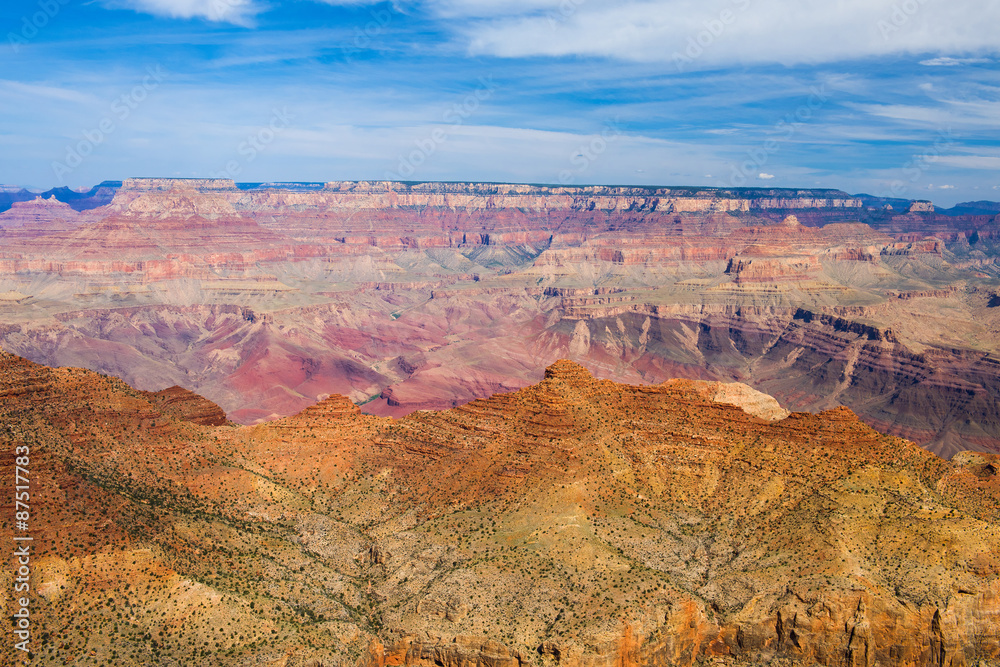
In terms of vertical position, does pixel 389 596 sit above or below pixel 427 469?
below

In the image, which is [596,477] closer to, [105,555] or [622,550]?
[622,550]

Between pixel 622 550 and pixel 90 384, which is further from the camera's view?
pixel 90 384

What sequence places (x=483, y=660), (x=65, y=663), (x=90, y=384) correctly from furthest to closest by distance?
(x=90, y=384) < (x=483, y=660) < (x=65, y=663)

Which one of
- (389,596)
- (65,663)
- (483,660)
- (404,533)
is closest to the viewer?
(65,663)

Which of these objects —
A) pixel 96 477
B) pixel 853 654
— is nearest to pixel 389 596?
pixel 96 477

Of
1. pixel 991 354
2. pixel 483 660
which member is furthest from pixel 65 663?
pixel 991 354

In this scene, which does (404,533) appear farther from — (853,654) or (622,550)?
(853,654)
